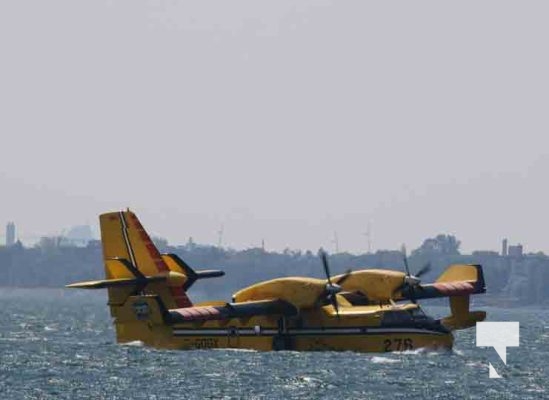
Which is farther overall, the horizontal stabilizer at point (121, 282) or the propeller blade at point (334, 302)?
the propeller blade at point (334, 302)

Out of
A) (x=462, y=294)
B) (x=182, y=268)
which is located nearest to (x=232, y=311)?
(x=182, y=268)

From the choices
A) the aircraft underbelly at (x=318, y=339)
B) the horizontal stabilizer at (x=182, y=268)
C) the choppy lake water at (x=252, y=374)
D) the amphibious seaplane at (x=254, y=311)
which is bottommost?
the choppy lake water at (x=252, y=374)

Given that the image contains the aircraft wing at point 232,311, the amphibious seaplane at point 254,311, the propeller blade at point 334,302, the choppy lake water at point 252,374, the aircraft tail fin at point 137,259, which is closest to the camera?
the choppy lake water at point 252,374

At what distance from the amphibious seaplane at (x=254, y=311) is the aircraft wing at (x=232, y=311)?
62 millimetres

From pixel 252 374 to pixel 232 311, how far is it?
15.1 metres

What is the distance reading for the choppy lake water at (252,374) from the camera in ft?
268

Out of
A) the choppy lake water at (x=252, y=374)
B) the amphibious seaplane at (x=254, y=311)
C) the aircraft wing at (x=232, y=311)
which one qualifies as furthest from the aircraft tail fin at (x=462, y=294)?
the aircraft wing at (x=232, y=311)

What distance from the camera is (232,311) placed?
106 m

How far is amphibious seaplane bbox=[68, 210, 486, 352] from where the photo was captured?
10631 centimetres

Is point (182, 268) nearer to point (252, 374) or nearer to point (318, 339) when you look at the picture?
point (318, 339)

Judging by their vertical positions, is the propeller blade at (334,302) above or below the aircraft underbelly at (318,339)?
above

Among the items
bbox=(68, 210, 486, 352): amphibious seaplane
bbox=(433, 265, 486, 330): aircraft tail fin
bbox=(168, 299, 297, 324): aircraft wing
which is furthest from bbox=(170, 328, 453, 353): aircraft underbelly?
bbox=(433, 265, 486, 330): aircraft tail fin

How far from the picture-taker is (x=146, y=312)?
340ft

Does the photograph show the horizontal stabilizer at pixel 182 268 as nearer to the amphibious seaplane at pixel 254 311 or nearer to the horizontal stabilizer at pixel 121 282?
the amphibious seaplane at pixel 254 311
